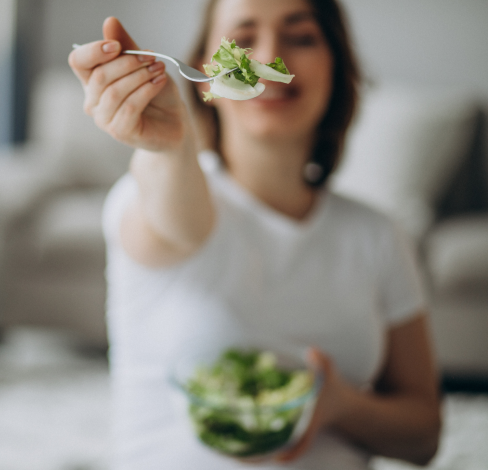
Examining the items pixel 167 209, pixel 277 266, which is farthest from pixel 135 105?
Answer: pixel 277 266

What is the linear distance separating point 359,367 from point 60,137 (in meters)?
2.14

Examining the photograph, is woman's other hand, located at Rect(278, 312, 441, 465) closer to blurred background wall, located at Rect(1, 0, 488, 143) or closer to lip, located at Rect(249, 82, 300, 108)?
lip, located at Rect(249, 82, 300, 108)

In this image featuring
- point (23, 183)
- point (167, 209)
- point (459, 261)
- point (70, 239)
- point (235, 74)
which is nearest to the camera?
point (235, 74)

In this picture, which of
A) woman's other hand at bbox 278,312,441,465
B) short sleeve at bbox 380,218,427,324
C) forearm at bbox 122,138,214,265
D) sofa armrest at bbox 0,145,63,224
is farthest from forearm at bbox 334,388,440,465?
sofa armrest at bbox 0,145,63,224

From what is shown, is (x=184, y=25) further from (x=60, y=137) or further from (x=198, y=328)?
(x=198, y=328)

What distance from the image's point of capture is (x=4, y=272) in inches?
75.3

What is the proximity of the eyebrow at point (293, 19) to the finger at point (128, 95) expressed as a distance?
0.27 m

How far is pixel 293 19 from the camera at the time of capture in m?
0.67

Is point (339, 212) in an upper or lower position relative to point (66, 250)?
upper

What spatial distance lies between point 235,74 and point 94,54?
0.34 ft

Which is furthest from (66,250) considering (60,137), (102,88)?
(102,88)

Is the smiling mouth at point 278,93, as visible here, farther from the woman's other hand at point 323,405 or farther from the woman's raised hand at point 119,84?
the woman's other hand at point 323,405

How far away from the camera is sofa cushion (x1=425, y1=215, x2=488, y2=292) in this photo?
1677 mm

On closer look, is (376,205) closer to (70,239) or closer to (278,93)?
(70,239)
